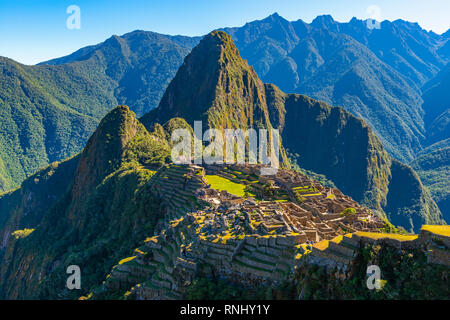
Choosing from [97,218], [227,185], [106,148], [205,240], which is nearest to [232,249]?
[205,240]

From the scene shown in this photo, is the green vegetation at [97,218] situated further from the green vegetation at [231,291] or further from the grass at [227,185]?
the green vegetation at [231,291]

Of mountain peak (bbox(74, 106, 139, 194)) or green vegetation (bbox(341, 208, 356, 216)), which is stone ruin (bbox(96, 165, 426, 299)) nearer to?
green vegetation (bbox(341, 208, 356, 216))

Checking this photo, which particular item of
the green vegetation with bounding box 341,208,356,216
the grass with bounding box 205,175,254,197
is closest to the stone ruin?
the green vegetation with bounding box 341,208,356,216

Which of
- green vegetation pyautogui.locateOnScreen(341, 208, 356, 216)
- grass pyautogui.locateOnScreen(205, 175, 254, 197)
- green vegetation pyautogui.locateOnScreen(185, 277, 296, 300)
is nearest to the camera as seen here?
green vegetation pyautogui.locateOnScreen(185, 277, 296, 300)

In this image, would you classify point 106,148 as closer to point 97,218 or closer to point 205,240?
point 97,218

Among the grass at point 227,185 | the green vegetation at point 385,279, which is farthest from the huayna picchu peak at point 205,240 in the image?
the grass at point 227,185

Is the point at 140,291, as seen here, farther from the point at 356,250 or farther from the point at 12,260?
the point at 12,260

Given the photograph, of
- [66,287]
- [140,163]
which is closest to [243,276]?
[66,287]

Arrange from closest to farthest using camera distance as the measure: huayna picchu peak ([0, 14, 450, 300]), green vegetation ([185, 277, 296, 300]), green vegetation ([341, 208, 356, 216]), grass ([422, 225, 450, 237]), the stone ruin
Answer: grass ([422, 225, 450, 237]) → huayna picchu peak ([0, 14, 450, 300]) → green vegetation ([185, 277, 296, 300]) → the stone ruin → green vegetation ([341, 208, 356, 216])
